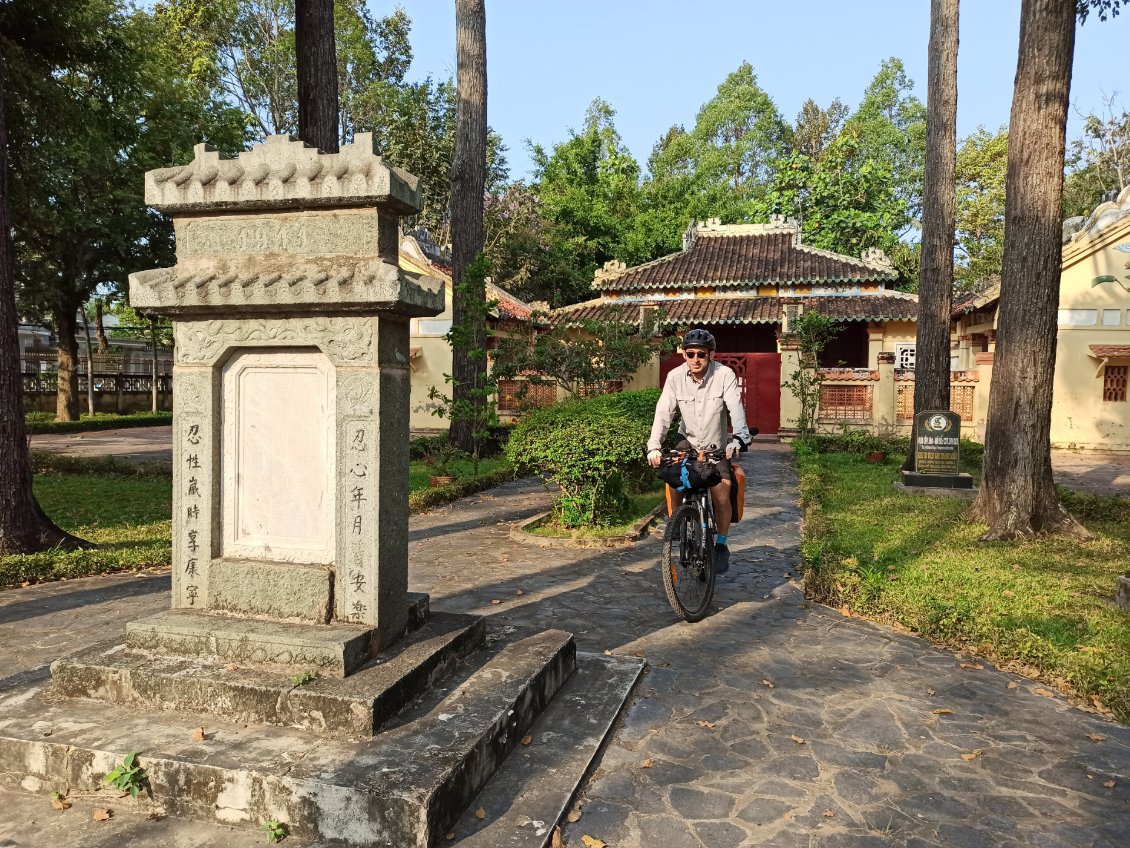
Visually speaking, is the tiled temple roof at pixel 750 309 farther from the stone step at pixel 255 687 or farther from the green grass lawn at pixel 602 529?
the stone step at pixel 255 687

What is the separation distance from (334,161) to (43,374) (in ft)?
103

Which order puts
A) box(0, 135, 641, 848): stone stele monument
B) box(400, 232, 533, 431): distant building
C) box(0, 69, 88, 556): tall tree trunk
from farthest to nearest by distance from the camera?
box(400, 232, 533, 431): distant building → box(0, 69, 88, 556): tall tree trunk → box(0, 135, 641, 848): stone stele monument

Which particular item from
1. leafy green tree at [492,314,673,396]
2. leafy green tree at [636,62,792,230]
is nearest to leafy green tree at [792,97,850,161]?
leafy green tree at [636,62,792,230]

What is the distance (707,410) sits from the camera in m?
5.70

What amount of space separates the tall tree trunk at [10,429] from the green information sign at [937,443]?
11103 millimetres

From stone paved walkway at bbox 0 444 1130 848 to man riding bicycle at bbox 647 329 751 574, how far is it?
32.1 inches

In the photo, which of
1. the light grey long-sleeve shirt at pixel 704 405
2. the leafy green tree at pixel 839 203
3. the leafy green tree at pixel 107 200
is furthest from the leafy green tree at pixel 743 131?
the light grey long-sleeve shirt at pixel 704 405

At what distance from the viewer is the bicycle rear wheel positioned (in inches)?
206

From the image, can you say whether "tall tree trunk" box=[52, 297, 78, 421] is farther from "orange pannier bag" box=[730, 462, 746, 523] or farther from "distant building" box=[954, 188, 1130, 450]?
"distant building" box=[954, 188, 1130, 450]

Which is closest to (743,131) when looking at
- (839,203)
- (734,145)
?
(734,145)

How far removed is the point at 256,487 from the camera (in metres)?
3.76

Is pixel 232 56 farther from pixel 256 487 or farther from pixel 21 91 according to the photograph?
pixel 256 487

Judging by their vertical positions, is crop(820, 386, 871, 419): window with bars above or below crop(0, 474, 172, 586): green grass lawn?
above

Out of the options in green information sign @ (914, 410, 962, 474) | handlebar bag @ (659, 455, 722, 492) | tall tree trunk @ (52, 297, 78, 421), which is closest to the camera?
handlebar bag @ (659, 455, 722, 492)
